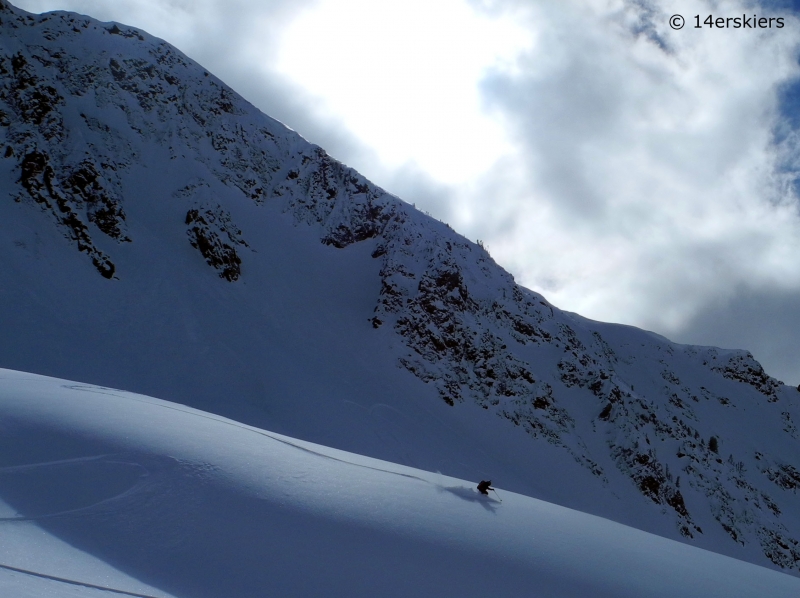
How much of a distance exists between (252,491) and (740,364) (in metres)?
67.9

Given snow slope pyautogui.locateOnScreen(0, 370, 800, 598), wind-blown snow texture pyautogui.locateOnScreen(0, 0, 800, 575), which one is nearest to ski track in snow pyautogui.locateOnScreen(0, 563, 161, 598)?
snow slope pyautogui.locateOnScreen(0, 370, 800, 598)

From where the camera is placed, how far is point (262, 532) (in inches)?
165

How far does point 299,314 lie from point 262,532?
1142 inches

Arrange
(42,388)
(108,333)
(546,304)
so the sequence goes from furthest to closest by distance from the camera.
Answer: (546,304), (108,333), (42,388)

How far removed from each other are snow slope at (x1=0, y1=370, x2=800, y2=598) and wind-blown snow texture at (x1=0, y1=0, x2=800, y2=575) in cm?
1775

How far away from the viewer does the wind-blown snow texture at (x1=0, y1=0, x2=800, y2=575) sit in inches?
957

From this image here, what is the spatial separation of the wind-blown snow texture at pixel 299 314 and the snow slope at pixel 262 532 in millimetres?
17746

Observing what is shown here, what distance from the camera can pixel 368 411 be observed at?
87.2ft

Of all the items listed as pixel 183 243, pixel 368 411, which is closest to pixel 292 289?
pixel 183 243

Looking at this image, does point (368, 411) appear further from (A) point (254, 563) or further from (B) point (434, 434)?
(A) point (254, 563)

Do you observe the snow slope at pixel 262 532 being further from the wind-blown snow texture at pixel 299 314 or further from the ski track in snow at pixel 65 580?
the wind-blown snow texture at pixel 299 314

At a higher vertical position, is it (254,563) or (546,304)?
(546,304)

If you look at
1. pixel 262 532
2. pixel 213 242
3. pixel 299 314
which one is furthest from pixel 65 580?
pixel 213 242

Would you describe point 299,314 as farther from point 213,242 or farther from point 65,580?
point 65,580
